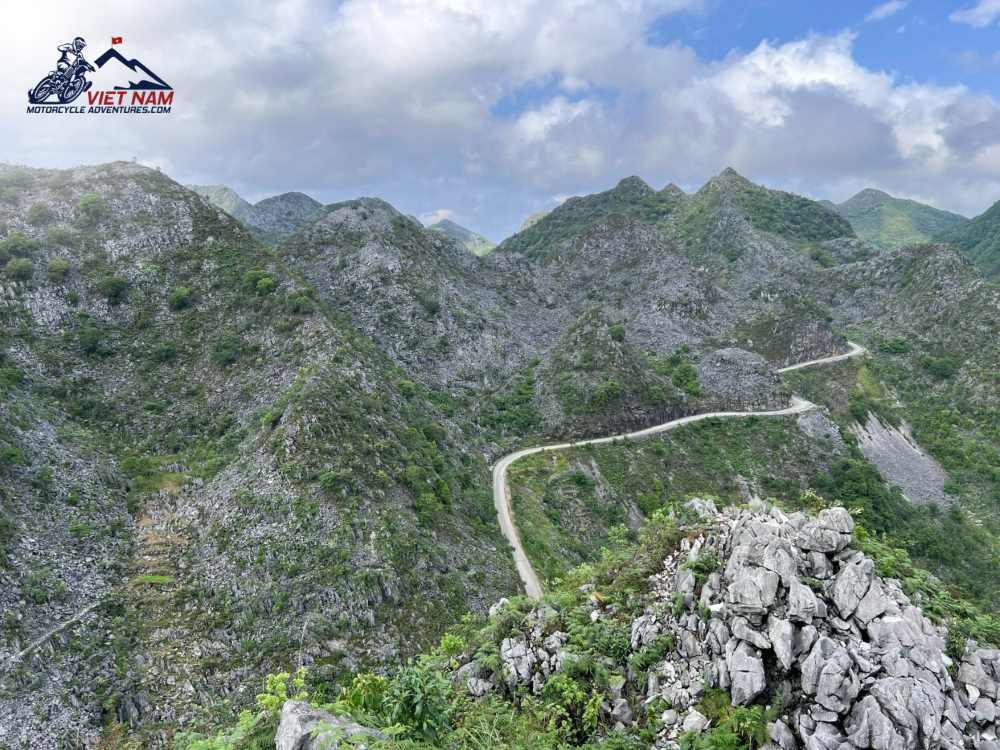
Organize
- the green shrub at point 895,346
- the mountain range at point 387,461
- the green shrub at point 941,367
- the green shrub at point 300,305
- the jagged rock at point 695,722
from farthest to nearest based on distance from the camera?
the green shrub at point 895,346, the green shrub at point 941,367, the green shrub at point 300,305, the mountain range at point 387,461, the jagged rock at point 695,722

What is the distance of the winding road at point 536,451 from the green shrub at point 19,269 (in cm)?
5266

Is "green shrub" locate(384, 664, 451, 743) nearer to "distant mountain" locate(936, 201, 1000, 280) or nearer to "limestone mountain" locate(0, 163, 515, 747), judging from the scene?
"limestone mountain" locate(0, 163, 515, 747)

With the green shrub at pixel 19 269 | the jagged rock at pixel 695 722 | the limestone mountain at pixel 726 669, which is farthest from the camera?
the green shrub at pixel 19 269

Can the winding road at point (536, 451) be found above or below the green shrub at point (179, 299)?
below

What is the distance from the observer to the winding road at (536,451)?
45.9m

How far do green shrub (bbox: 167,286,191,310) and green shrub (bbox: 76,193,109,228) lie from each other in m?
15.1

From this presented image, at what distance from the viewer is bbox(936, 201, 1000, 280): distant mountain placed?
150 metres

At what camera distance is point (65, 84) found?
51656 millimetres

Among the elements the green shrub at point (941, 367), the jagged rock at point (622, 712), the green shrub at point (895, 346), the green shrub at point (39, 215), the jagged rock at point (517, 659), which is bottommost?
the jagged rock at point (622, 712)

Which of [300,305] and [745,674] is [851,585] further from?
[300,305]

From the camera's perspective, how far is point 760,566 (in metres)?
14.5

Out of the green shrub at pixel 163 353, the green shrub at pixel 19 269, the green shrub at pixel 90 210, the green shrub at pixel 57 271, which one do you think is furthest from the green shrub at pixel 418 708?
the green shrub at pixel 90 210

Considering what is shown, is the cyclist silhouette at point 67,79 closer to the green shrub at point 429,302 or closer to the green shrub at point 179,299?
the green shrub at point 179,299

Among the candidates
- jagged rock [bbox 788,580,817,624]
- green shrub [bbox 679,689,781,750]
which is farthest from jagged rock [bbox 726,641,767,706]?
jagged rock [bbox 788,580,817,624]
